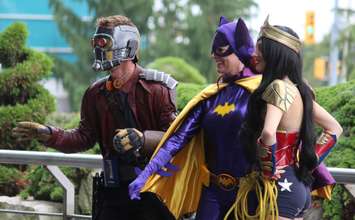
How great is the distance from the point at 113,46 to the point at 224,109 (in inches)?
30.5

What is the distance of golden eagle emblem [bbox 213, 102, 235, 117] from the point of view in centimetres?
374

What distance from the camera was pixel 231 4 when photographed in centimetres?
3131

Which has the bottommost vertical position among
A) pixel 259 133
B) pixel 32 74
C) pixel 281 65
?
pixel 32 74

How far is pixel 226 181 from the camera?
3775 mm

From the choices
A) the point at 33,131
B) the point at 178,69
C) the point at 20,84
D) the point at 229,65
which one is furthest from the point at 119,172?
the point at 178,69

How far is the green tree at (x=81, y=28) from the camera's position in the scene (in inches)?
1224

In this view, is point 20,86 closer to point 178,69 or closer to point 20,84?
point 20,84

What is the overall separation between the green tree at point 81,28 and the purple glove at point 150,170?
89.6 ft

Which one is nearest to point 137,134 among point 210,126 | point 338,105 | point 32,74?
point 210,126

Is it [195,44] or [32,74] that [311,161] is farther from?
[195,44]

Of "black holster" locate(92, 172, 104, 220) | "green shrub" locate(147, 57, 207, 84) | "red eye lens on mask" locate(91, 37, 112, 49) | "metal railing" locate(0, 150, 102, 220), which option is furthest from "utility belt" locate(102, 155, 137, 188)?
"green shrub" locate(147, 57, 207, 84)

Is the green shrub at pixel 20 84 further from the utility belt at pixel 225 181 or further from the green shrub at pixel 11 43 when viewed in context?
the utility belt at pixel 225 181

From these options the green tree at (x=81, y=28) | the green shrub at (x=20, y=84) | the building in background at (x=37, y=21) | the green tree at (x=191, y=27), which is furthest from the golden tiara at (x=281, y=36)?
the building in background at (x=37, y=21)

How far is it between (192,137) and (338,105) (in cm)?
232
